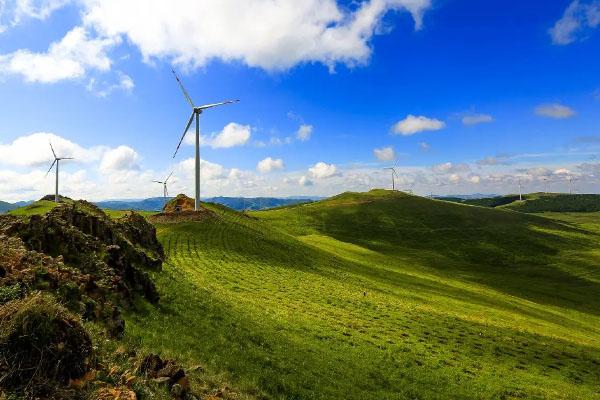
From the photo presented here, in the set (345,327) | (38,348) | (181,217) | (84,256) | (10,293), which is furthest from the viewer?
(181,217)

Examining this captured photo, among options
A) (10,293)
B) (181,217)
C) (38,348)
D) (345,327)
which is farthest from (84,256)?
(181,217)

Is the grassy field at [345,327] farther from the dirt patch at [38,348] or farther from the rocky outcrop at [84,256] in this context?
the dirt patch at [38,348]

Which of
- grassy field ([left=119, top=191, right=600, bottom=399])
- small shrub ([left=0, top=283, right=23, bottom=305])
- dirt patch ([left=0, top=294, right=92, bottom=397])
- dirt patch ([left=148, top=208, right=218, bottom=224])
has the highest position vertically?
dirt patch ([left=148, top=208, right=218, bottom=224])

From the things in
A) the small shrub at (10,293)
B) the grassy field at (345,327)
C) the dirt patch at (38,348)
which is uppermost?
the small shrub at (10,293)

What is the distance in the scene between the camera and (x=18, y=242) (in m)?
24.3

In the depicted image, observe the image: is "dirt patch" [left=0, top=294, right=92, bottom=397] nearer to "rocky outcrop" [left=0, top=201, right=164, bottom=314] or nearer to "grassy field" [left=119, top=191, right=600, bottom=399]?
"grassy field" [left=119, top=191, right=600, bottom=399]

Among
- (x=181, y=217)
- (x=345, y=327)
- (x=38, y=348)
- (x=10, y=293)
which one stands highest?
(x=181, y=217)

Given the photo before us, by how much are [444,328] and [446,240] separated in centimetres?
13842

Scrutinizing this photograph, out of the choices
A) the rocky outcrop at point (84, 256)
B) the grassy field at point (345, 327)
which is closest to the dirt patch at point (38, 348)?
the grassy field at point (345, 327)

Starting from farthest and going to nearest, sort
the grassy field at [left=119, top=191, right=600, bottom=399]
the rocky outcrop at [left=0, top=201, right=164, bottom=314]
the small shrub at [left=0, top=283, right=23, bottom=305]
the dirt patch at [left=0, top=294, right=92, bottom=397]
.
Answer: the grassy field at [left=119, top=191, right=600, bottom=399], the rocky outcrop at [left=0, top=201, right=164, bottom=314], the small shrub at [left=0, top=283, right=23, bottom=305], the dirt patch at [left=0, top=294, right=92, bottom=397]

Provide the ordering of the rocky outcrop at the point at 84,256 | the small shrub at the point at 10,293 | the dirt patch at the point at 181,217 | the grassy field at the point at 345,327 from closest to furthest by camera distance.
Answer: the small shrub at the point at 10,293, the rocky outcrop at the point at 84,256, the grassy field at the point at 345,327, the dirt patch at the point at 181,217

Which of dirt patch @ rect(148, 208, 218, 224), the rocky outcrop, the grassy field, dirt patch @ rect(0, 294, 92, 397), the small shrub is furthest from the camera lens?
dirt patch @ rect(148, 208, 218, 224)

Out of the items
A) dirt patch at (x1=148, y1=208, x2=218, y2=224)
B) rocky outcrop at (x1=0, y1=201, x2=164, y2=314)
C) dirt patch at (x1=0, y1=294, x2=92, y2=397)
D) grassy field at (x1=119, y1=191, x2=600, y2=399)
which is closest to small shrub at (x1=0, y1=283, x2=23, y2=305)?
dirt patch at (x1=0, y1=294, x2=92, y2=397)

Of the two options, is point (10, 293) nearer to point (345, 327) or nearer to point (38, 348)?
point (38, 348)
